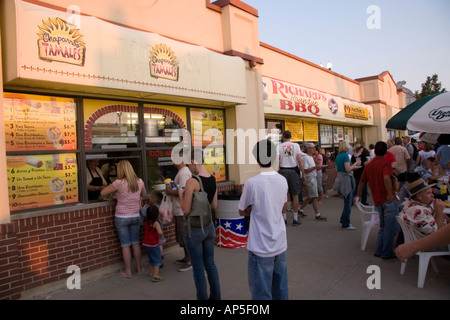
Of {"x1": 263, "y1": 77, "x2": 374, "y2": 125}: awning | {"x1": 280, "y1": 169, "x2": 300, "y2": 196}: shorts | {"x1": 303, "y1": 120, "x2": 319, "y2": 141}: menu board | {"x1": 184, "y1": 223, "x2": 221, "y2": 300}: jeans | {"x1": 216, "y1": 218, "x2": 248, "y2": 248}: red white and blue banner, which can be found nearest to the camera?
{"x1": 184, "y1": 223, "x2": 221, "y2": 300}: jeans

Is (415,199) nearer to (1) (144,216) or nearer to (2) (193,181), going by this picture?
(2) (193,181)

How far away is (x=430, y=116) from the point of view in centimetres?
443

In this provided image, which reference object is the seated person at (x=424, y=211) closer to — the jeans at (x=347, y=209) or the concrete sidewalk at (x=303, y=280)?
the concrete sidewalk at (x=303, y=280)

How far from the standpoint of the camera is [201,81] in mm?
5832

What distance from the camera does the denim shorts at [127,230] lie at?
473cm

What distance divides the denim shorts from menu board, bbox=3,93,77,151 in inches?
51.5

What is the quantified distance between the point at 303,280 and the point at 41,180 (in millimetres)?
3849

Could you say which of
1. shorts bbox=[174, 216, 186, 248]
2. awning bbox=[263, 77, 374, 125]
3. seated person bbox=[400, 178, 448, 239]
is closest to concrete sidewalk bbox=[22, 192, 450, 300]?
shorts bbox=[174, 216, 186, 248]

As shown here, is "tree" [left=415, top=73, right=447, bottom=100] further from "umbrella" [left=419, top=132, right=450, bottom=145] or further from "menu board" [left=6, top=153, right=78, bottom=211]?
"menu board" [left=6, top=153, right=78, bottom=211]

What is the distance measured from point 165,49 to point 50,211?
2975mm

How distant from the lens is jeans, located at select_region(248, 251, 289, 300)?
289 cm

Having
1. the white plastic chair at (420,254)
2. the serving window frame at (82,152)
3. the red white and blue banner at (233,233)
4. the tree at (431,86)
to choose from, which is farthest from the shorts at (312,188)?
the tree at (431,86)
